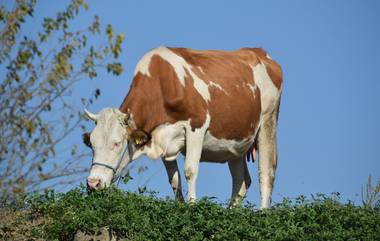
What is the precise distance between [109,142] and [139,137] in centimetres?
61

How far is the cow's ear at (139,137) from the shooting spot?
51.3 ft

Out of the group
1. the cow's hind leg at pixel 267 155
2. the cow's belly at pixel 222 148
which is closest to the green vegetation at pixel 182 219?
the cow's belly at pixel 222 148

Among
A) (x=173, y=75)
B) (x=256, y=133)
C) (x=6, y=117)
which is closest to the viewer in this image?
(x=6, y=117)

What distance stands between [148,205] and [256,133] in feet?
16.5

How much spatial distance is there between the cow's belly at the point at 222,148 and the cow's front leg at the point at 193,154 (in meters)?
0.36

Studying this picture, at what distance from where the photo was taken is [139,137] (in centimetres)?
1568

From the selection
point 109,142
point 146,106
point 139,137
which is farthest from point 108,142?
point 146,106

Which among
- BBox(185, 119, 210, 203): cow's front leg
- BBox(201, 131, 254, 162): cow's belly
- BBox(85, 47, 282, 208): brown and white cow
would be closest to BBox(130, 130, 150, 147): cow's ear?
BBox(85, 47, 282, 208): brown and white cow

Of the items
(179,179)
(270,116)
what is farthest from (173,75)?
(270,116)

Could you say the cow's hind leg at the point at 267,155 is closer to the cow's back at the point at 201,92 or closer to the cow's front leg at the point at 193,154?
the cow's back at the point at 201,92

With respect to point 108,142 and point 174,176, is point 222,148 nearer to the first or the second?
point 174,176

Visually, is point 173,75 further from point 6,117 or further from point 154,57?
point 6,117

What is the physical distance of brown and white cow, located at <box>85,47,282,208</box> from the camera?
604 inches

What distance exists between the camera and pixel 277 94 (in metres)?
18.8
